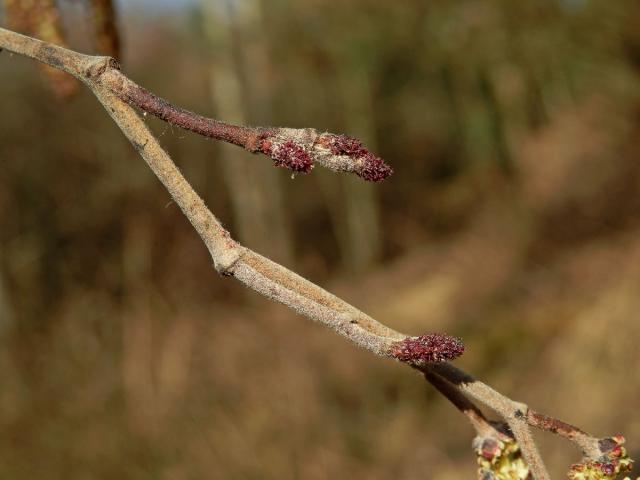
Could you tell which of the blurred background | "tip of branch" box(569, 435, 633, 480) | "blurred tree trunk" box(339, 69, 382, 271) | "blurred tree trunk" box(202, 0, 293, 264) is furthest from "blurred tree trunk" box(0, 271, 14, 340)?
"tip of branch" box(569, 435, 633, 480)

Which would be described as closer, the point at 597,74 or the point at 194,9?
the point at 597,74

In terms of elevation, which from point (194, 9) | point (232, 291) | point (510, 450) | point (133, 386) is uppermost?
point (194, 9)

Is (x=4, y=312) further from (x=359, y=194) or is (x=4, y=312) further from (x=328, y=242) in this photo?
(x=359, y=194)

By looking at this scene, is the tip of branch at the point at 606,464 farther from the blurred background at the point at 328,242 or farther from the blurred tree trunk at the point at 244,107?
the blurred tree trunk at the point at 244,107

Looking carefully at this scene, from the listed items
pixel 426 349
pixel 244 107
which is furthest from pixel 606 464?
pixel 244 107

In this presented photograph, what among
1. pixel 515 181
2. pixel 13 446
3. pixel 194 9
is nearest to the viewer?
pixel 13 446

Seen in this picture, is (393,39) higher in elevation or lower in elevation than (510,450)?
higher

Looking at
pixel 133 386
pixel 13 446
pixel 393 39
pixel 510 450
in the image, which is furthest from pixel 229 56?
pixel 510 450

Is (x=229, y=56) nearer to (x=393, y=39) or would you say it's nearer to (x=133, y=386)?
(x=393, y=39)

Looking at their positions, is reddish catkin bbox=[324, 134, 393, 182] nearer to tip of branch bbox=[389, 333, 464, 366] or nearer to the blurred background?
tip of branch bbox=[389, 333, 464, 366]
